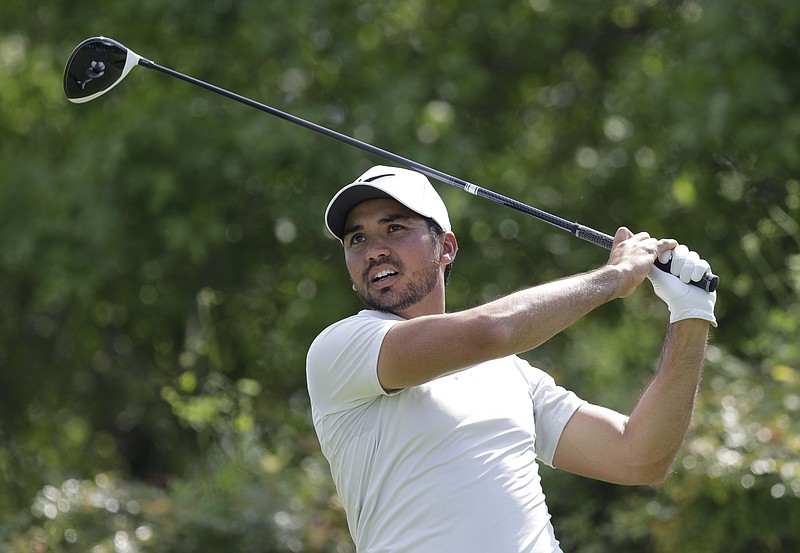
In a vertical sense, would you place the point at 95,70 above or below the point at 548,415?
above

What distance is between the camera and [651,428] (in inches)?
130

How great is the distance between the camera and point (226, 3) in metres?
8.70

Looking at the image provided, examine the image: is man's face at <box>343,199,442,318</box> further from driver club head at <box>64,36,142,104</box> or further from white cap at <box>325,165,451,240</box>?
driver club head at <box>64,36,142,104</box>

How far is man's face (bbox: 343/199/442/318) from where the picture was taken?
329cm

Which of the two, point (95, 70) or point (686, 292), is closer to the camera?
point (686, 292)

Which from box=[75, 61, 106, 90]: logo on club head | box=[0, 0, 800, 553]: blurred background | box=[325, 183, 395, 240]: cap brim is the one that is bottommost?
box=[0, 0, 800, 553]: blurred background

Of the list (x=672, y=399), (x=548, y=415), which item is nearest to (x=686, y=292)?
(x=672, y=399)

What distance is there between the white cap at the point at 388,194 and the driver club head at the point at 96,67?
101cm

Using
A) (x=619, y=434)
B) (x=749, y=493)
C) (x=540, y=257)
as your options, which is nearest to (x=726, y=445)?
(x=749, y=493)

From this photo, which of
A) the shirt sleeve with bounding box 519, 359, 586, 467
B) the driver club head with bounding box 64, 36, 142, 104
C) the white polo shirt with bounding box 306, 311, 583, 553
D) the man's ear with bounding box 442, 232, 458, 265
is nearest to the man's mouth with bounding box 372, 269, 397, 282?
the white polo shirt with bounding box 306, 311, 583, 553

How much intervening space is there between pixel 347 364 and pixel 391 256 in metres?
0.38

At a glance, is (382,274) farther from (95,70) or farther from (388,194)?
(95,70)

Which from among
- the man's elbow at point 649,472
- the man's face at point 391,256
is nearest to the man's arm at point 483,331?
the man's face at point 391,256

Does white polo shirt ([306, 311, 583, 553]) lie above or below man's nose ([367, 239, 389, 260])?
below
